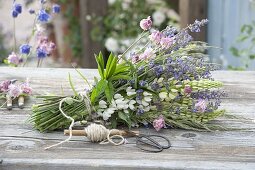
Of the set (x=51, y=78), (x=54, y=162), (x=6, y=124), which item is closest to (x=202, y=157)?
(x=54, y=162)

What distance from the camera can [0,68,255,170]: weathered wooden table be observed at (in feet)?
5.11

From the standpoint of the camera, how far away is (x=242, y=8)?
4.46 m

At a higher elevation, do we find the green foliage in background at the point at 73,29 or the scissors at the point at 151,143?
the green foliage in background at the point at 73,29

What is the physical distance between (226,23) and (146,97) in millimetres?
3122

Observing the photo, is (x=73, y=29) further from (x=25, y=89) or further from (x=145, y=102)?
(x=145, y=102)

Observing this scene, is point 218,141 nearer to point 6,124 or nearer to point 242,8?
point 6,124

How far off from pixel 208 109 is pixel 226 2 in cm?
305

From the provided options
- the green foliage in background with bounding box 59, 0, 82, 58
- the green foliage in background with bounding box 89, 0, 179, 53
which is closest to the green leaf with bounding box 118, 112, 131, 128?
the green foliage in background with bounding box 89, 0, 179, 53

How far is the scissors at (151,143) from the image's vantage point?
167 cm

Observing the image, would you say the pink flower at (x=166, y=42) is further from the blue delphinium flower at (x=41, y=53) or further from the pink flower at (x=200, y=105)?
the blue delphinium flower at (x=41, y=53)

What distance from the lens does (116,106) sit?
178cm

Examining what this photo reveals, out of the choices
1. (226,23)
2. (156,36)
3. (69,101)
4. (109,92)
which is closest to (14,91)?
(69,101)

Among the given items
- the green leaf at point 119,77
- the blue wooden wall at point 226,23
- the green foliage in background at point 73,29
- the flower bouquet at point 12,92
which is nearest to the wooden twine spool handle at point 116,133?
the green leaf at point 119,77

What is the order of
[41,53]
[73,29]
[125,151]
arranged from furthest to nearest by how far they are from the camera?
[73,29], [41,53], [125,151]
